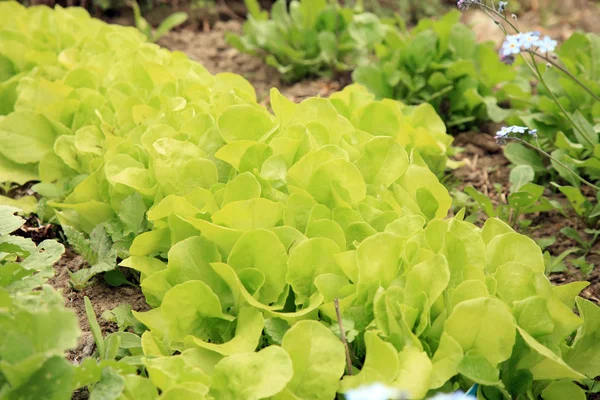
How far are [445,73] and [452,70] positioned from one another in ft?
0.21

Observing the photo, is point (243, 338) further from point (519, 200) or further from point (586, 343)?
point (519, 200)

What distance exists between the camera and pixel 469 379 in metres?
1.47

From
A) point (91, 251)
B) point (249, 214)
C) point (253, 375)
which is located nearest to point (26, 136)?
point (91, 251)

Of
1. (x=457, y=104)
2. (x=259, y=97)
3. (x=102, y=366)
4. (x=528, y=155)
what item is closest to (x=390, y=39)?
(x=457, y=104)

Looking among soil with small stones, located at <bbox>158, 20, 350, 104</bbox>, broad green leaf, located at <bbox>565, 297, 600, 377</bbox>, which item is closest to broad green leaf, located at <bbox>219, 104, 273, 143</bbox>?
broad green leaf, located at <bbox>565, 297, 600, 377</bbox>

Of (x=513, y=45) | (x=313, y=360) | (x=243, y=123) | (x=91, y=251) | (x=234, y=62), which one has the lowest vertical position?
(x=234, y=62)

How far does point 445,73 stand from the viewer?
3229 mm

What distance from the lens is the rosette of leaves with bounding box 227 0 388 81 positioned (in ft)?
12.0

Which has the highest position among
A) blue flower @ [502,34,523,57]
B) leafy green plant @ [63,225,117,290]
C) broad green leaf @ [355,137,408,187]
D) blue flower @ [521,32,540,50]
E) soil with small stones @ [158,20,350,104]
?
blue flower @ [521,32,540,50]

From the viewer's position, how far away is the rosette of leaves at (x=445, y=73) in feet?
10.4

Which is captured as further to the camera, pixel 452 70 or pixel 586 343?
pixel 452 70

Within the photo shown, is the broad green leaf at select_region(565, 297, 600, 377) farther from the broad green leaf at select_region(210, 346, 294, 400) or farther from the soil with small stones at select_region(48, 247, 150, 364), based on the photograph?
the soil with small stones at select_region(48, 247, 150, 364)

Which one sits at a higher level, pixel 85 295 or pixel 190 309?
pixel 190 309

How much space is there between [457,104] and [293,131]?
4.63 feet
